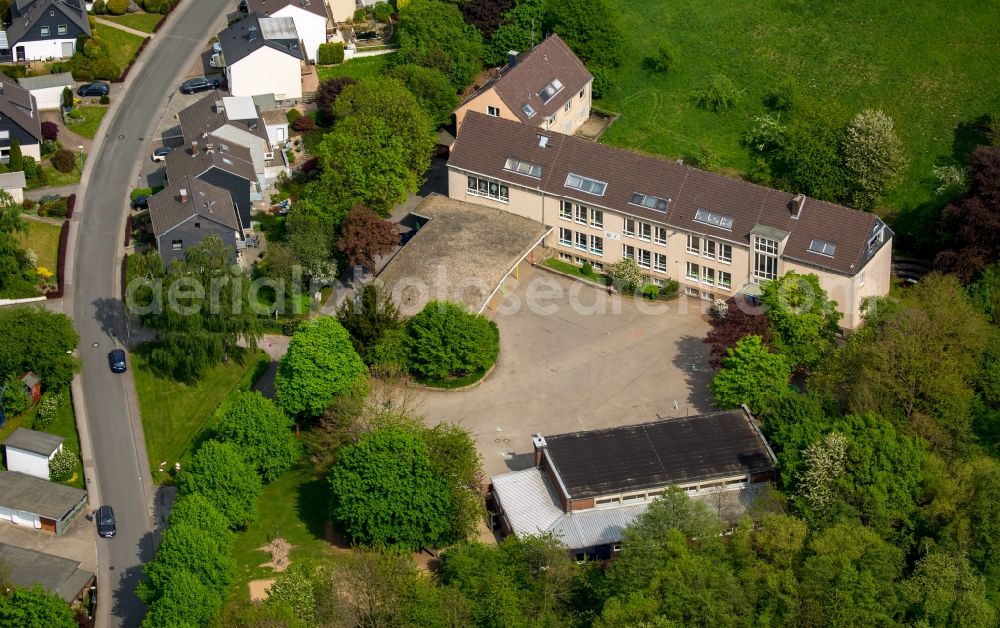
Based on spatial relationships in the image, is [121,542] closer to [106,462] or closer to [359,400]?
[106,462]

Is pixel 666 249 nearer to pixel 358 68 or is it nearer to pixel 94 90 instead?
pixel 358 68

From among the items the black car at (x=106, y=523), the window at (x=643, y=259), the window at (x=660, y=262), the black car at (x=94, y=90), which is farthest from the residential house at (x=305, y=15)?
the black car at (x=106, y=523)

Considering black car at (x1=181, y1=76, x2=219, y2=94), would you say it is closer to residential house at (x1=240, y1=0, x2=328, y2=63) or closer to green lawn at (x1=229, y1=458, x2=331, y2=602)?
residential house at (x1=240, y1=0, x2=328, y2=63)

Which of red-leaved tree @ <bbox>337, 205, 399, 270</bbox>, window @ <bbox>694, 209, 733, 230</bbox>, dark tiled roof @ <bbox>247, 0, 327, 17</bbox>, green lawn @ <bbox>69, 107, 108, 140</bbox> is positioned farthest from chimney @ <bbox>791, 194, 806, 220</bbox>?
green lawn @ <bbox>69, 107, 108, 140</bbox>

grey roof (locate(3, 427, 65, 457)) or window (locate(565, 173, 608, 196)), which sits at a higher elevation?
window (locate(565, 173, 608, 196))

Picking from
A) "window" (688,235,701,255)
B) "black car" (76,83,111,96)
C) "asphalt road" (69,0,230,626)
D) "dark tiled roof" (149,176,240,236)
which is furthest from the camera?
"black car" (76,83,111,96)
